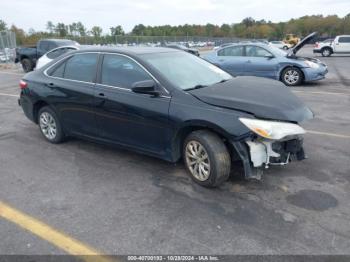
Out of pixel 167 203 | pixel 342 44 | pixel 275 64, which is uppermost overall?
pixel 342 44

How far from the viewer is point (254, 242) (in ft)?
10.4

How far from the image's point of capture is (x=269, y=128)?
3.79 m

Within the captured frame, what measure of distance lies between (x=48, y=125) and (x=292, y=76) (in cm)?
850

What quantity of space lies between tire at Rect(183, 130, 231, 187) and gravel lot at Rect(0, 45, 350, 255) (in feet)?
0.50

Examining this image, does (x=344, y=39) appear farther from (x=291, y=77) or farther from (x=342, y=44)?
(x=291, y=77)

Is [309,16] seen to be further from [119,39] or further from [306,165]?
[306,165]

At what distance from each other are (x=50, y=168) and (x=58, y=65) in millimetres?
1742

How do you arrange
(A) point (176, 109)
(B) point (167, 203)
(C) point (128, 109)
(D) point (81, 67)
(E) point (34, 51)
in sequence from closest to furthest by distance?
(B) point (167, 203) < (A) point (176, 109) < (C) point (128, 109) < (D) point (81, 67) < (E) point (34, 51)

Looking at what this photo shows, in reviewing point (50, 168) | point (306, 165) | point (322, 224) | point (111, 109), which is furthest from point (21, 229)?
point (306, 165)

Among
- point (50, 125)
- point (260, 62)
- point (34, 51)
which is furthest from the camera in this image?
point (34, 51)

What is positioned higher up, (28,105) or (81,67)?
(81,67)

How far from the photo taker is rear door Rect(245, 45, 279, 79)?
11.9 meters

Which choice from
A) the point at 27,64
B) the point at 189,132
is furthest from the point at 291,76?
the point at 27,64

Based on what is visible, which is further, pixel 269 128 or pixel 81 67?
pixel 81 67
